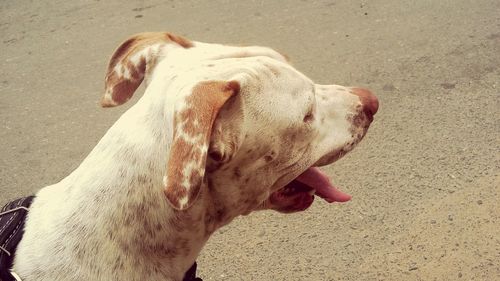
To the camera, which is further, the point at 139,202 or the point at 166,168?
the point at 139,202

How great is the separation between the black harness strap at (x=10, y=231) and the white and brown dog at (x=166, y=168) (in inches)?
1.2

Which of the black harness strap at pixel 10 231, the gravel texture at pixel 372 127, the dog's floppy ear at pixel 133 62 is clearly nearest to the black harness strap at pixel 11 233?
the black harness strap at pixel 10 231

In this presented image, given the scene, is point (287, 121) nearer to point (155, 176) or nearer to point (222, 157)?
point (222, 157)

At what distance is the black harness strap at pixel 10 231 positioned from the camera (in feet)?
6.88

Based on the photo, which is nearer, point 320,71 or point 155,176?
point 155,176

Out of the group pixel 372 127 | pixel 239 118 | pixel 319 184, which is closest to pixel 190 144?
pixel 239 118

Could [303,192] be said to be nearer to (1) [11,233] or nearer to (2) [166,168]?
(2) [166,168]

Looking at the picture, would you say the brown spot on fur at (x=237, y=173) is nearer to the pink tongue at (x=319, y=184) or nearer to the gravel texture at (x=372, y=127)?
the pink tongue at (x=319, y=184)

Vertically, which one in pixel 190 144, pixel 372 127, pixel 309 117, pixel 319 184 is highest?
pixel 190 144

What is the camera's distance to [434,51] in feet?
16.0

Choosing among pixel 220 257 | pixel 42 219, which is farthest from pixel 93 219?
pixel 220 257

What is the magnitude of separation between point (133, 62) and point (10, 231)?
2.76 feet

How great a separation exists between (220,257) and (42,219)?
1481 millimetres

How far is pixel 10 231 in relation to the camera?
219 centimetres
